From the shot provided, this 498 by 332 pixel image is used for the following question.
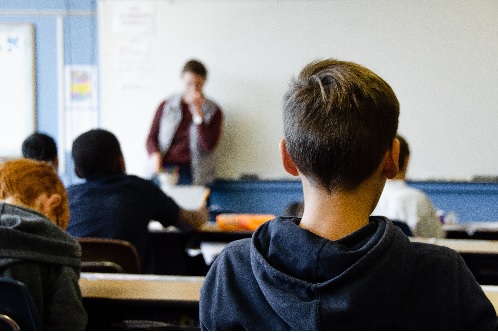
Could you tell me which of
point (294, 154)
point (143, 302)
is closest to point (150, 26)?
point (143, 302)

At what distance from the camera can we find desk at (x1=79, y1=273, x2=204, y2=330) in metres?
1.76

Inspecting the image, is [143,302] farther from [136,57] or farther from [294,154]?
[136,57]

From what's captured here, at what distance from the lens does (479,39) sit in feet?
16.7

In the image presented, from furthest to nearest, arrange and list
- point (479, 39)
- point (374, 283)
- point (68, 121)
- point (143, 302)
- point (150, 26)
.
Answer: point (68, 121), point (150, 26), point (479, 39), point (143, 302), point (374, 283)

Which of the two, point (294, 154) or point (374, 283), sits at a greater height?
point (294, 154)

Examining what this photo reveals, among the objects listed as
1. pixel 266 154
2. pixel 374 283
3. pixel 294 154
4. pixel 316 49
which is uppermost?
pixel 316 49

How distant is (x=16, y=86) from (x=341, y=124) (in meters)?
5.50

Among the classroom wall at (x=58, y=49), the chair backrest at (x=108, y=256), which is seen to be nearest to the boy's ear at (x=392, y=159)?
the chair backrest at (x=108, y=256)

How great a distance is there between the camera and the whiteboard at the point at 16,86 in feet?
19.3

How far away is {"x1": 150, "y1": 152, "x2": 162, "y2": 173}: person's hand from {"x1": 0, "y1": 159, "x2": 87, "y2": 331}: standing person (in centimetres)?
338

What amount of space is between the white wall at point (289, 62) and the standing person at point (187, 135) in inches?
7.3

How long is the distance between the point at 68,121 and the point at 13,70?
0.70 metres

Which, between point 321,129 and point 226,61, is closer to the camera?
point 321,129

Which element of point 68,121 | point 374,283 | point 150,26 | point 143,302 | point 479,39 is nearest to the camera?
point 374,283
